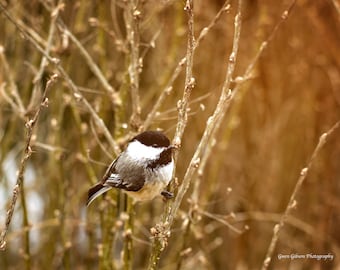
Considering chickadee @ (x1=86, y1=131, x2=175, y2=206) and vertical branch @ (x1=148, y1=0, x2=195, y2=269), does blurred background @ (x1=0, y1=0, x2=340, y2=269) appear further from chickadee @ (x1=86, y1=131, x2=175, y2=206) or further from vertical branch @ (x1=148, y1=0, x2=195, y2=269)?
vertical branch @ (x1=148, y1=0, x2=195, y2=269)

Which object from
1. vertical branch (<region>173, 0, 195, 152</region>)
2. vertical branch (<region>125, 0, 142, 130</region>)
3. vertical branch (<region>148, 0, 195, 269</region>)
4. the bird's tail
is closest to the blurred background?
vertical branch (<region>125, 0, 142, 130</region>)

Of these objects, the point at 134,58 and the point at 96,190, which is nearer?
the point at 96,190

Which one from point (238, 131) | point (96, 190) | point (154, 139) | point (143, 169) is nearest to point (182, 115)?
point (154, 139)

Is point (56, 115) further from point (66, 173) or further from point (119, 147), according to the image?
point (119, 147)

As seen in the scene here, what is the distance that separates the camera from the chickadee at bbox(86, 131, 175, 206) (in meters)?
1.85

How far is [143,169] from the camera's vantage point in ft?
6.42

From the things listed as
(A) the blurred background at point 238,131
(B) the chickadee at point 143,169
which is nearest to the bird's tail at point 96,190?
(B) the chickadee at point 143,169

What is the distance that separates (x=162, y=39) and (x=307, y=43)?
2.84 feet

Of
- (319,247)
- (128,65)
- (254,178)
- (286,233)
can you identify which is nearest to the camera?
(128,65)

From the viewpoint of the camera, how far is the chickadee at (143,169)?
185 cm

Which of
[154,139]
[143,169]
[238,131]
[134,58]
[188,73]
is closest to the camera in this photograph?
[188,73]

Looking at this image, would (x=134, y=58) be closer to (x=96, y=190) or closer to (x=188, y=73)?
(x=96, y=190)

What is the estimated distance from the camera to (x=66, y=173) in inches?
129

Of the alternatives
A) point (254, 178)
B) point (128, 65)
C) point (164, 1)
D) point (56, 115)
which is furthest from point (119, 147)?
point (254, 178)
